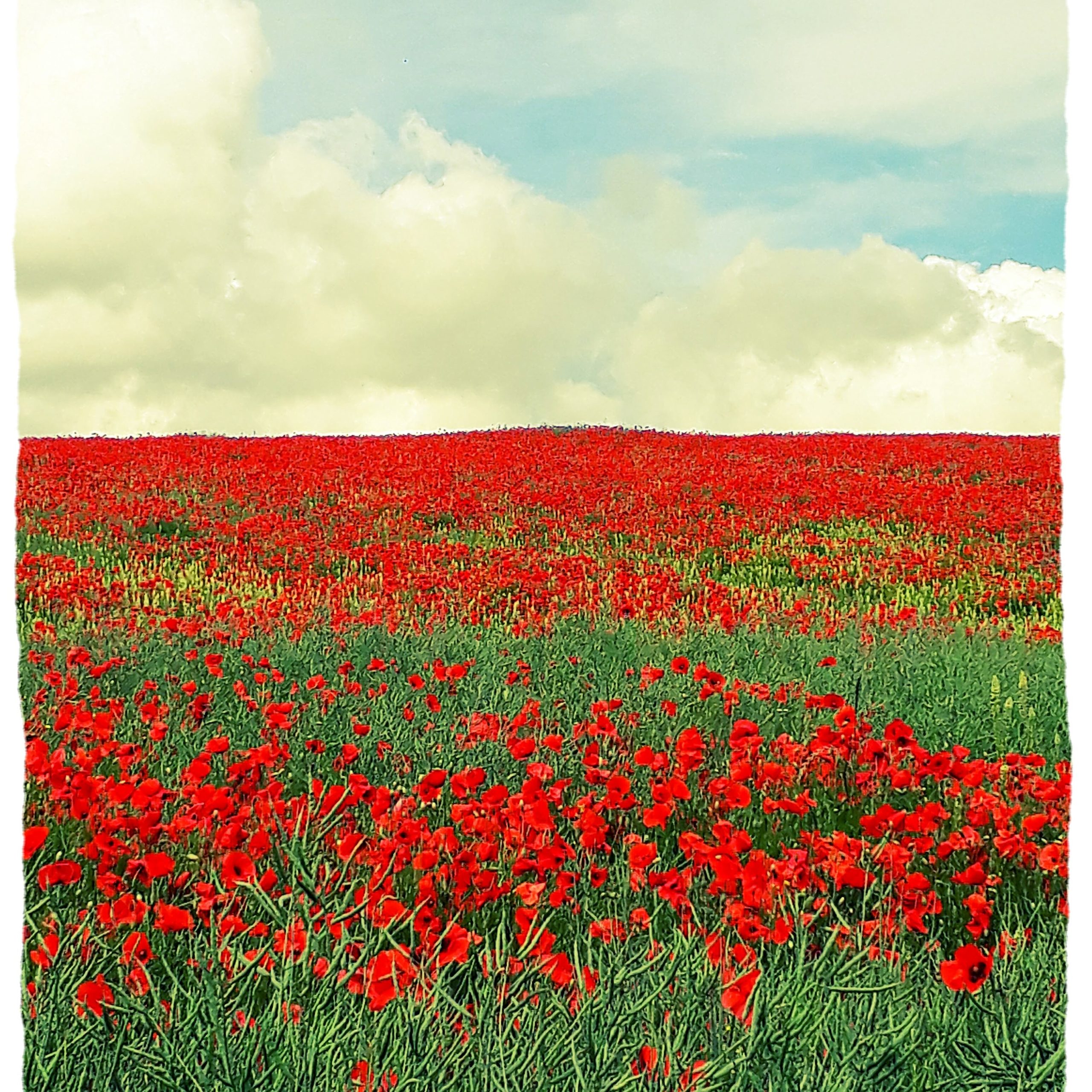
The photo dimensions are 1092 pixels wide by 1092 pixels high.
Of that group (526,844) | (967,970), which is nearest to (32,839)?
(526,844)

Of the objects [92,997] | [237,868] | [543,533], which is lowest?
[92,997]

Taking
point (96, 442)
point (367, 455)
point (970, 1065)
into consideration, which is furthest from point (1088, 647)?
point (96, 442)

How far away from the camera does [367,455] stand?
13398mm

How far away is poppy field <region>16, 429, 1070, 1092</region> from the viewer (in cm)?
183

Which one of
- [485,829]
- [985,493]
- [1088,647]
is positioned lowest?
[485,829]

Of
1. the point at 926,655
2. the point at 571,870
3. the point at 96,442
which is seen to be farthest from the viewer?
the point at 96,442

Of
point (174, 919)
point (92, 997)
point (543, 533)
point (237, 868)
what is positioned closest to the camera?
point (92, 997)

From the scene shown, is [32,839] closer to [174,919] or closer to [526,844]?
[174,919]

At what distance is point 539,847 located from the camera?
2480 millimetres

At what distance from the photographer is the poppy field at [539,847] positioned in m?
1.83

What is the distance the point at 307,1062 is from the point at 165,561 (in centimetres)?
789

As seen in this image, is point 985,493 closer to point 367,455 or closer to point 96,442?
point 367,455

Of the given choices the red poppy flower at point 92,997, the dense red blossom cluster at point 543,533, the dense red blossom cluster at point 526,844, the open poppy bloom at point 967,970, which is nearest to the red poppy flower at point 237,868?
the dense red blossom cluster at point 526,844

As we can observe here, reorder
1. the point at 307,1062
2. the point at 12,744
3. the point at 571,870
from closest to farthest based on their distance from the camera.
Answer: the point at 307,1062 → the point at 12,744 → the point at 571,870
